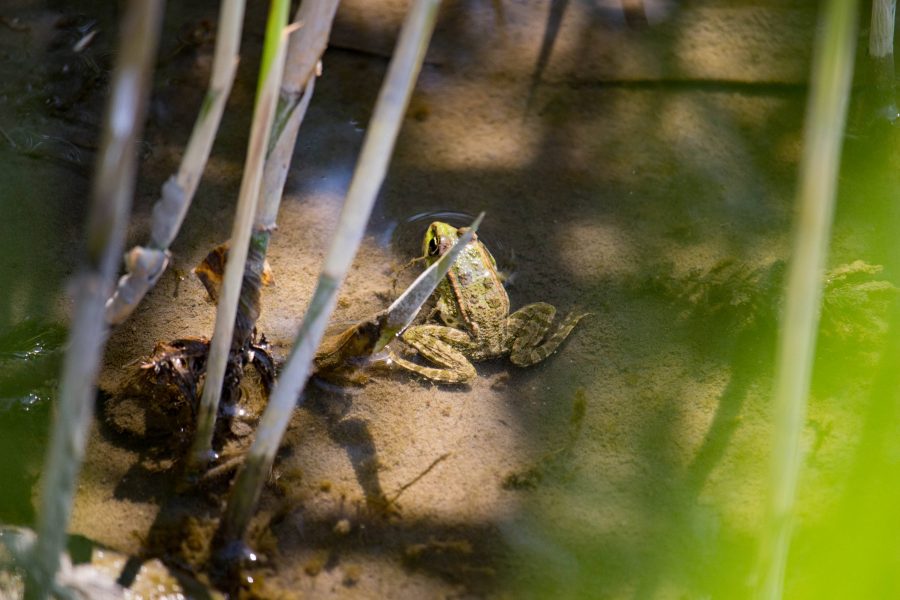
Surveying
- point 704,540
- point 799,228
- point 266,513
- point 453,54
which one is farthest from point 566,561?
point 453,54

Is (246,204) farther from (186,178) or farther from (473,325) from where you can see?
(473,325)

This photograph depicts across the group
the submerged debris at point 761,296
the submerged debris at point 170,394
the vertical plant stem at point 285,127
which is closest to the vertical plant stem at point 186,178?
the vertical plant stem at point 285,127

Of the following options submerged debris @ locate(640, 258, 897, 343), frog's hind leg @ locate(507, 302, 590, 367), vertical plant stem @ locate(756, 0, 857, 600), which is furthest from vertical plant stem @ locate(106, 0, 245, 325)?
submerged debris @ locate(640, 258, 897, 343)

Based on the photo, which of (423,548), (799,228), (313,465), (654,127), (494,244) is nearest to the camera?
(799,228)

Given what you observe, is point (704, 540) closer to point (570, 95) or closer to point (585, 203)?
point (585, 203)

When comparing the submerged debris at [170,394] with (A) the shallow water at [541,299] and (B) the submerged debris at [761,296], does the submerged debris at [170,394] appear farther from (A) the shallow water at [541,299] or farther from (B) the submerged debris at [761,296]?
(B) the submerged debris at [761,296]

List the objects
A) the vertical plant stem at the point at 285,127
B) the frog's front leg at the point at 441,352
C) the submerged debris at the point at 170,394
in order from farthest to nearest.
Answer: the frog's front leg at the point at 441,352
the submerged debris at the point at 170,394
the vertical plant stem at the point at 285,127

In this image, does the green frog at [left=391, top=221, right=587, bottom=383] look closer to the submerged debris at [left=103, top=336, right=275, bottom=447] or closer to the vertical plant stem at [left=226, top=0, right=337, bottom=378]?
the submerged debris at [left=103, top=336, right=275, bottom=447]
